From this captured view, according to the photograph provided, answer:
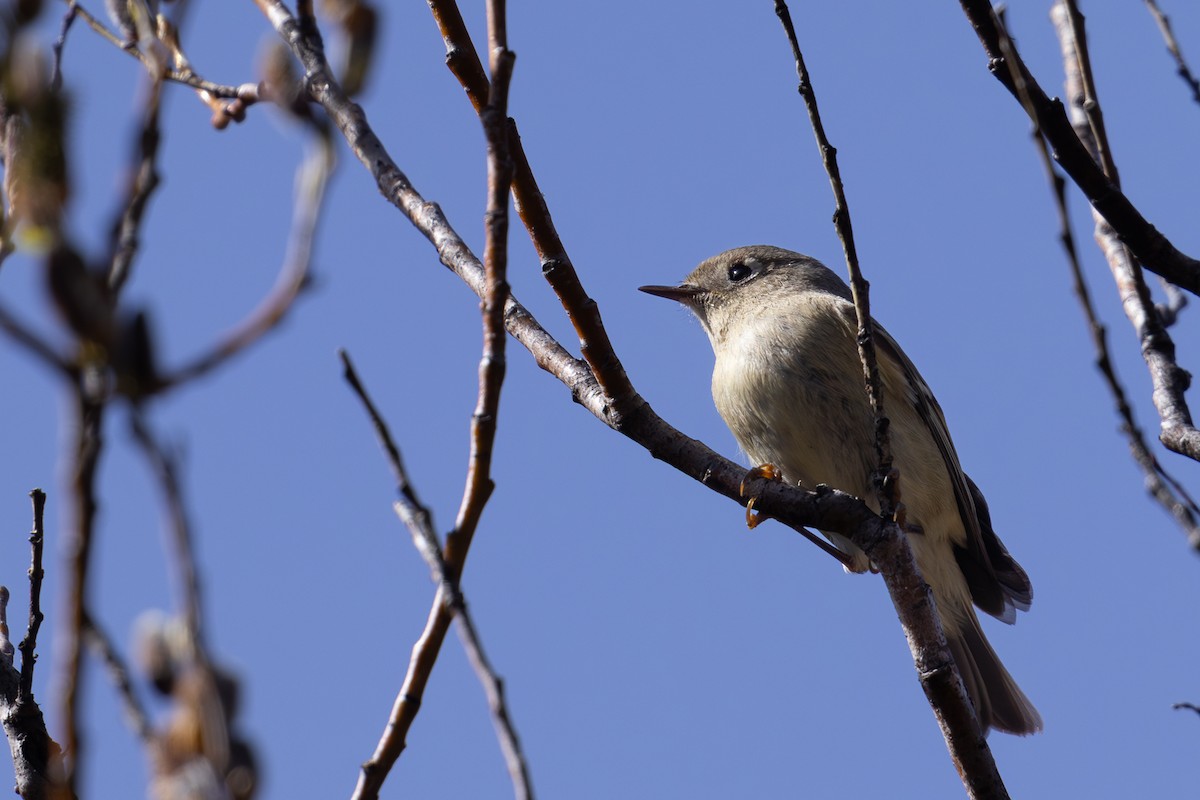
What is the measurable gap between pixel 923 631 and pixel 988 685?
98.3 inches

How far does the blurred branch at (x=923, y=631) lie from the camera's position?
9.23 feet

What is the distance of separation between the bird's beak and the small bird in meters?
0.51

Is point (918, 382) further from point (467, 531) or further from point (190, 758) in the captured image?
point (190, 758)

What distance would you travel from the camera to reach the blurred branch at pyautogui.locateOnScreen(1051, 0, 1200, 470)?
298cm

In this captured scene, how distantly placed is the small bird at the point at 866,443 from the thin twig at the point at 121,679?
3.68 meters

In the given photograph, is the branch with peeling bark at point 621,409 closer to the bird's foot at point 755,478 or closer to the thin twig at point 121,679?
the bird's foot at point 755,478

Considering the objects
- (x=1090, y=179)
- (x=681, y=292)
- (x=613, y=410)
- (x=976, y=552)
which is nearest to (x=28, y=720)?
(x=613, y=410)

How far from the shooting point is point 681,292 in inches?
239

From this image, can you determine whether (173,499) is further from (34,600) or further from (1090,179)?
(1090,179)

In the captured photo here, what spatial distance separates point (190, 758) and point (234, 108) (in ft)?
4.60

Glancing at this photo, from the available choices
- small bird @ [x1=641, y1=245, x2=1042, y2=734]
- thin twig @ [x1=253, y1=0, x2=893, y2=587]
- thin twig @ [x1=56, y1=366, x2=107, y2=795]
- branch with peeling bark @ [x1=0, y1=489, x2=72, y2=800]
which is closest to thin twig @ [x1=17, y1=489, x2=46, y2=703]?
branch with peeling bark @ [x1=0, y1=489, x2=72, y2=800]

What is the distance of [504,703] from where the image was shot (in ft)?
4.35

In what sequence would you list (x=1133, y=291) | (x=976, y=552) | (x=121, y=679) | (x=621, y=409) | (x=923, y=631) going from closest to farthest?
(x=121, y=679) < (x=923, y=631) < (x=621, y=409) < (x=1133, y=291) < (x=976, y=552)

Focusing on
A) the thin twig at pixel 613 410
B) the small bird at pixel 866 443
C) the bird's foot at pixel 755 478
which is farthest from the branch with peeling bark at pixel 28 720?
the small bird at pixel 866 443
